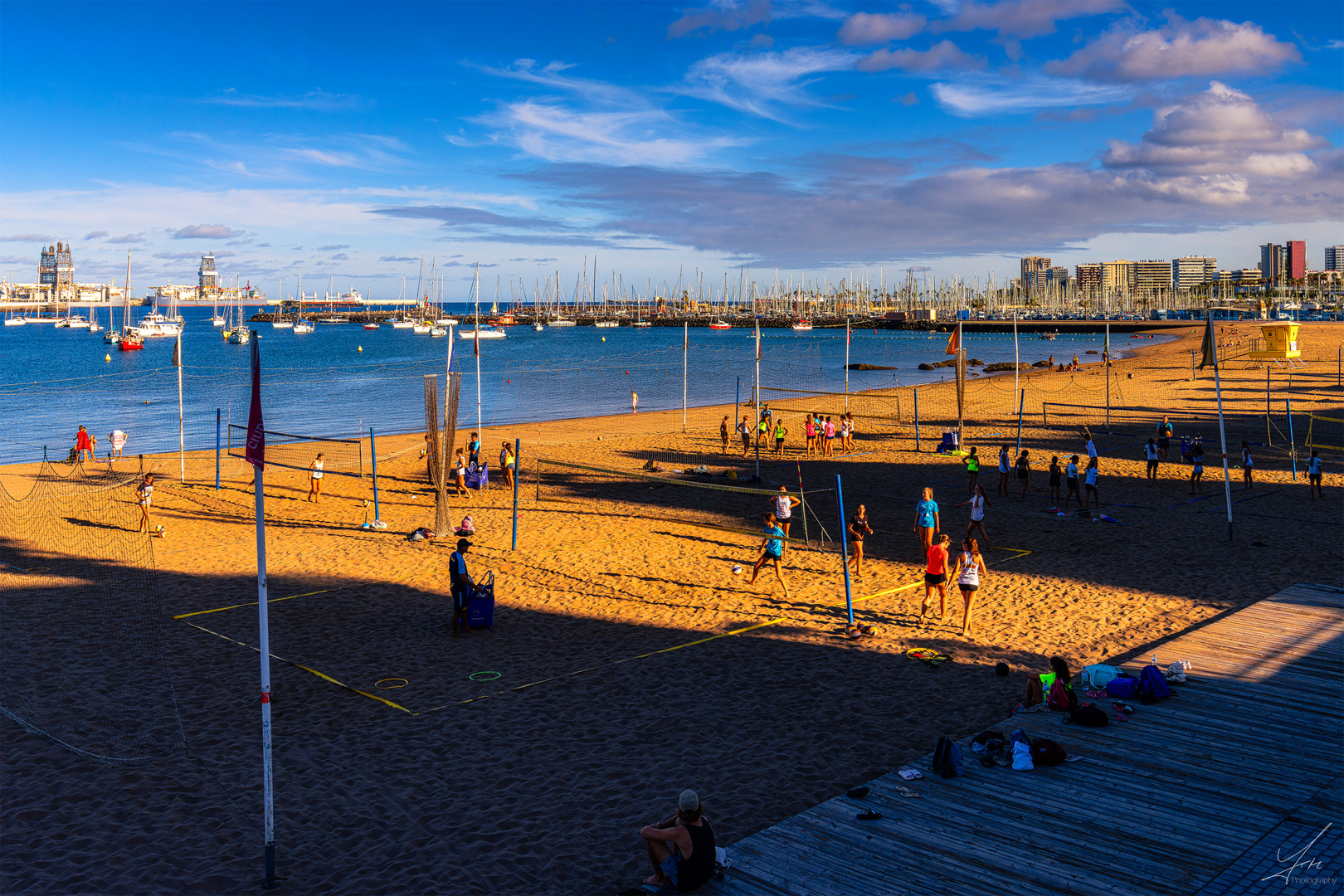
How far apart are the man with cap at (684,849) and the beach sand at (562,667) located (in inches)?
19.3

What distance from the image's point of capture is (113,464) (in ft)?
100

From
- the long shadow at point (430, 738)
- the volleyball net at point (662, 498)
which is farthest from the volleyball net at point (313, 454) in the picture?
the long shadow at point (430, 738)

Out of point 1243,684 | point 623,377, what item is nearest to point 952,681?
point 1243,684

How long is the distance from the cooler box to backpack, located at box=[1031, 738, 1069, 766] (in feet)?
25.0

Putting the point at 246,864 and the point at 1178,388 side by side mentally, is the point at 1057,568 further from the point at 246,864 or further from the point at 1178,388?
the point at 1178,388

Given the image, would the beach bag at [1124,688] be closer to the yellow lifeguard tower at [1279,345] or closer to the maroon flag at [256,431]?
the maroon flag at [256,431]

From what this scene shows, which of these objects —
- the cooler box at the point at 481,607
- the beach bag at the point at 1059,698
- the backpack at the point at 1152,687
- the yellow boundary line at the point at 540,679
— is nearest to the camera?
the beach bag at the point at 1059,698

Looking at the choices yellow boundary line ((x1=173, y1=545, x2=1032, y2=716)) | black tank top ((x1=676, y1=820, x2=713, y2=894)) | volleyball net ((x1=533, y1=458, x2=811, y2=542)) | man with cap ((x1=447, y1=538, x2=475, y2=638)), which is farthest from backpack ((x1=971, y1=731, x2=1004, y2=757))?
volleyball net ((x1=533, y1=458, x2=811, y2=542))

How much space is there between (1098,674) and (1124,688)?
1.19 ft

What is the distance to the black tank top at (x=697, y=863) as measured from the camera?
20.9 ft

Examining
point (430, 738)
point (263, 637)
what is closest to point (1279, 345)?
point (430, 738)

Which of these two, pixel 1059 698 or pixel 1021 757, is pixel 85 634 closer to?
pixel 1021 757

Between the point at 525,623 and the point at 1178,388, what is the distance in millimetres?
47841

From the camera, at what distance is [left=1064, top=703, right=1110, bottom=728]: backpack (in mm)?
9164
